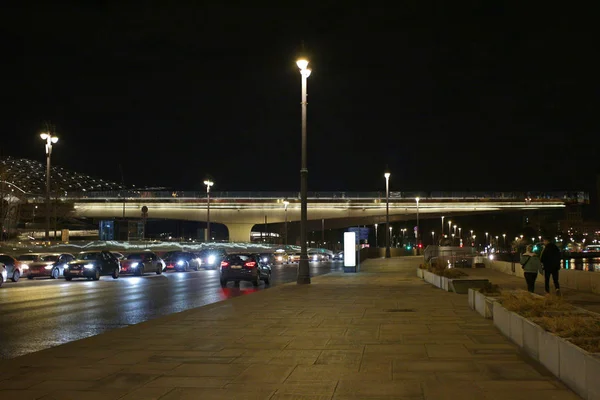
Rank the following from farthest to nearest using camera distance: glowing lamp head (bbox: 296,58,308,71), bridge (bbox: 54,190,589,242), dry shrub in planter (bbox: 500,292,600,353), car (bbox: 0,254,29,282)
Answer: bridge (bbox: 54,190,589,242) < car (bbox: 0,254,29,282) < glowing lamp head (bbox: 296,58,308,71) < dry shrub in planter (bbox: 500,292,600,353)

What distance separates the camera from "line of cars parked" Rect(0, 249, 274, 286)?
29469 mm

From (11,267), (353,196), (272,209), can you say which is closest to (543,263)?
(11,267)

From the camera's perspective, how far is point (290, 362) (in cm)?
955

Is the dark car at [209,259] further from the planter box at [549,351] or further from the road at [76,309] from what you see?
the planter box at [549,351]

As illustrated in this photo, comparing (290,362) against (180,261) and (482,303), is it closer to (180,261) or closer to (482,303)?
(482,303)

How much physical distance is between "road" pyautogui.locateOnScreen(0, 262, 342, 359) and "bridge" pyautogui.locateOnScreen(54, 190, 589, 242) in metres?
69.1

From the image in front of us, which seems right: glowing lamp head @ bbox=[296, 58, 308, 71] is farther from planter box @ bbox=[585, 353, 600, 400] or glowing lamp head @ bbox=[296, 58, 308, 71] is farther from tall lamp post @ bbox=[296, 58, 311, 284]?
planter box @ bbox=[585, 353, 600, 400]

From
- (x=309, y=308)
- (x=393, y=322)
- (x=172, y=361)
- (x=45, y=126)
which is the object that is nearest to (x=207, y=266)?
(x=45, y=126)

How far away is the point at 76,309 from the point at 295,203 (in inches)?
3179

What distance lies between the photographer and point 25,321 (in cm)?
1608

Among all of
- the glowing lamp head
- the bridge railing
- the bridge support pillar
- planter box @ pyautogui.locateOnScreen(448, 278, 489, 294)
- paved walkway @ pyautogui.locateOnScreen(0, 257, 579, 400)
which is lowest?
paved walkway @ pyautogui.locateOnScreen(0, 257, 579, 400)

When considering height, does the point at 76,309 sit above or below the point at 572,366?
below

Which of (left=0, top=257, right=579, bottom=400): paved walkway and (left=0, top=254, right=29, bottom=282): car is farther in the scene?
(left=0, top=254, right=29, bottom=282): car

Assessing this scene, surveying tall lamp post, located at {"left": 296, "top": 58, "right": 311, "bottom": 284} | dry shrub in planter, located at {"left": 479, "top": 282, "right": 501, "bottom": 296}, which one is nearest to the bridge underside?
tall lamp post, located at {"left": 296, "top": 58, "right": 311, "bottom": 284}
